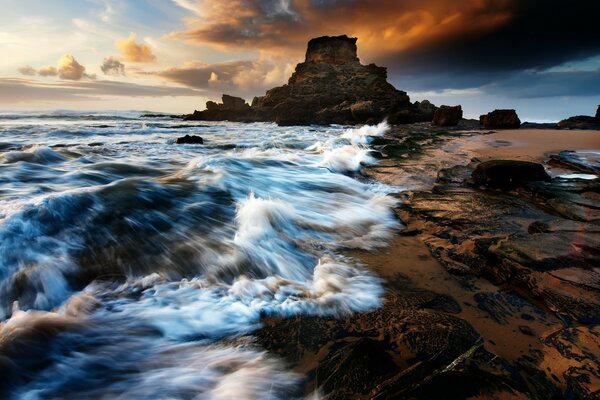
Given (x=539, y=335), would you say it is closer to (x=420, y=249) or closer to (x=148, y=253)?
(x=420, y=249)

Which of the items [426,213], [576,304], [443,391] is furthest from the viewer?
[426,213]

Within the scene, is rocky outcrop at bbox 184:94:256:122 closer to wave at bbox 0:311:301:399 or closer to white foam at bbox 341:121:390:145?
white foam at bbox 341:121:390:145

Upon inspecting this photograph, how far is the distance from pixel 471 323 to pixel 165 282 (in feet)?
8.25

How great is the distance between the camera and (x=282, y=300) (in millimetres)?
2629

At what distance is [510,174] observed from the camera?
5543mm

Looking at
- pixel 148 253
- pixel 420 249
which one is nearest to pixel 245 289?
pixel 148 253

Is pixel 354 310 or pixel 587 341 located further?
pixel 354 310

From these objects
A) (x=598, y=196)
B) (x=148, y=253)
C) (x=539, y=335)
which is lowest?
(x=148, y=253)

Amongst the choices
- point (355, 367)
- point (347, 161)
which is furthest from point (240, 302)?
point (347, 161)

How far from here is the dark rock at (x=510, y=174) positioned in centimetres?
549

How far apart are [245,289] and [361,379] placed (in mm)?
1341

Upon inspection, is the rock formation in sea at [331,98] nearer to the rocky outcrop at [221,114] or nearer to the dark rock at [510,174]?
the rocky outcrop at [221,114]

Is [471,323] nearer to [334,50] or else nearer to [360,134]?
[360,134]

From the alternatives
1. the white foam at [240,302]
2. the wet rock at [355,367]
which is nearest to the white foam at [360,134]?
the white foam at [240,302]
